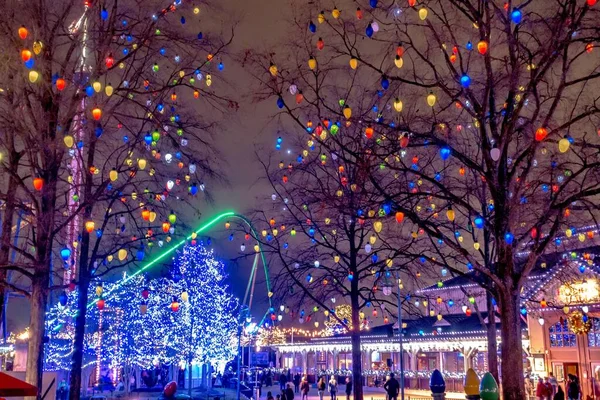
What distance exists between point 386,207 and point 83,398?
26.7 metres

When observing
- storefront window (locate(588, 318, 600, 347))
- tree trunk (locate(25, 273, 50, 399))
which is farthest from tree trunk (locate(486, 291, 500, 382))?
tree trunk (locate(25, 273, 50, 399))

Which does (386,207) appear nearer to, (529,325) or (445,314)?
(529,325)

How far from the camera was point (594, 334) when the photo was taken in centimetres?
2898

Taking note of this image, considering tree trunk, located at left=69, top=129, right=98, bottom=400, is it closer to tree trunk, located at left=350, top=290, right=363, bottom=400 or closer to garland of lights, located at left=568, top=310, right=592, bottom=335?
tree trunk, located at left=350, top=290, right=363, bottom=400

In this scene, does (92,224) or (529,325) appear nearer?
(92,224)

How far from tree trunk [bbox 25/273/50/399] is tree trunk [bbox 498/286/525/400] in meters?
8.97

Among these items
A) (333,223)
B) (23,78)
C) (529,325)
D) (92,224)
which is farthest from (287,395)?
(23,78)

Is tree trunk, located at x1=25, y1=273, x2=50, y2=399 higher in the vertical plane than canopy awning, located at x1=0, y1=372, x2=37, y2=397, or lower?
higher

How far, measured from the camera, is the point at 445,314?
154ft

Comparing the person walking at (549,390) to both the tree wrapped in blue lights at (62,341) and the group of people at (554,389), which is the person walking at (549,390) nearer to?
the group of people at (554,389)

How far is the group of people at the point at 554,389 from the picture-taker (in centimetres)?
2277

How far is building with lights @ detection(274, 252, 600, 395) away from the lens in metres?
27.3

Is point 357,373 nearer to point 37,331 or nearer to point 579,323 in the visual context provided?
point 37,331

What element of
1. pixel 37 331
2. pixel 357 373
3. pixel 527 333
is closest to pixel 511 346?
pixel 37 331
